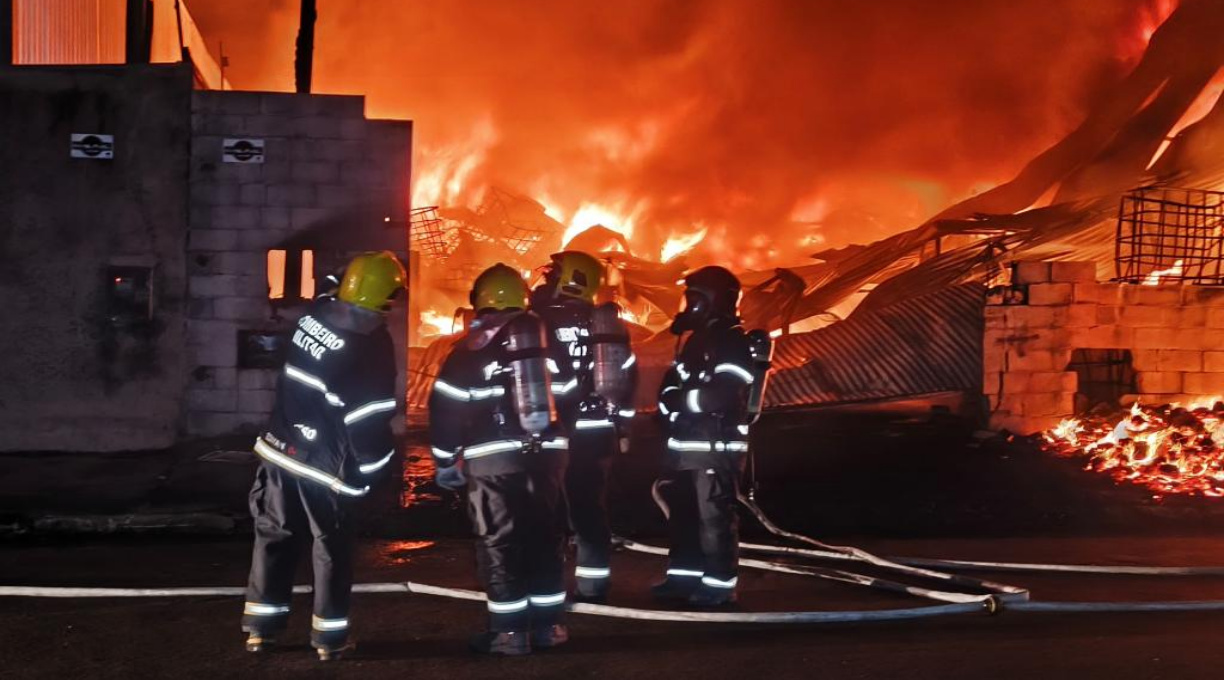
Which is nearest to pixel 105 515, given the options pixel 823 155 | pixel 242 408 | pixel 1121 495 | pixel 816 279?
pixel 242 408

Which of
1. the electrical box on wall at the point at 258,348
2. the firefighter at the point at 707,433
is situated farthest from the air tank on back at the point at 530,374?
the electrical box on wall at the point at 258,348

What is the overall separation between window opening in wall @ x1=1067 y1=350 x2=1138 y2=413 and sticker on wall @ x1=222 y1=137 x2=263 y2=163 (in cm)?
899

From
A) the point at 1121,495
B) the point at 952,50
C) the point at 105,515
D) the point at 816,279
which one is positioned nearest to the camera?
the point at 105,515

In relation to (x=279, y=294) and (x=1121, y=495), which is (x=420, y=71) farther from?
(x=1121, y=495)

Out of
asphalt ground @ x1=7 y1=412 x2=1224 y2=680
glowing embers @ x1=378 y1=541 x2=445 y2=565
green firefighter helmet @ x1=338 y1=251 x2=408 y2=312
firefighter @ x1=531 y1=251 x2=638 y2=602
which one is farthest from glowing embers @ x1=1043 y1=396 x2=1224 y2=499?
green firefighter helmet @ x1=338 y1=251 x2=408 y2=312

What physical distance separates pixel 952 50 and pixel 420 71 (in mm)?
11624

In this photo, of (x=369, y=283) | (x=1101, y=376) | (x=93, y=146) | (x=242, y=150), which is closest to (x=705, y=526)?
(x=369, y=283)

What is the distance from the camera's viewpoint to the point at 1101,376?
13.6 metres

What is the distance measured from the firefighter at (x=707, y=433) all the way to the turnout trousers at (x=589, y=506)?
0.37 meters

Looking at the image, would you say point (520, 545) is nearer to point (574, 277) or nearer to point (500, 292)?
point (500, 292)

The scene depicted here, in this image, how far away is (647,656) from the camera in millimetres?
5375

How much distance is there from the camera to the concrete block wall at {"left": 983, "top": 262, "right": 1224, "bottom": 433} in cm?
1263

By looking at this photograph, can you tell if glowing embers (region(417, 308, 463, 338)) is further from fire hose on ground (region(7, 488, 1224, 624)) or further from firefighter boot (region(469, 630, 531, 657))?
firefighter boot (region(469, 630, 531, 657))

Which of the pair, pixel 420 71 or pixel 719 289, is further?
pixel 420 71
